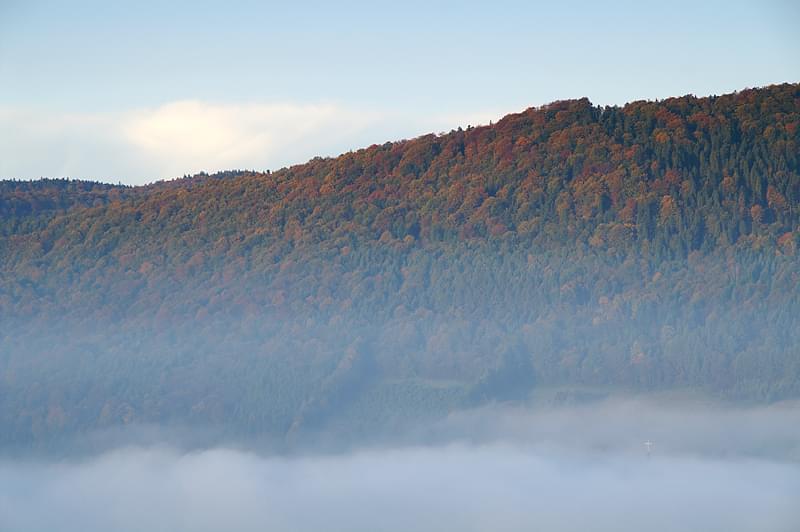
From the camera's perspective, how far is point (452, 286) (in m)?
151

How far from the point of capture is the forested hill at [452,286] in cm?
14088

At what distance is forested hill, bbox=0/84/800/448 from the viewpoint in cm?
14088

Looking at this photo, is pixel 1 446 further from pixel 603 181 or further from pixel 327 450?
pixel 603 181

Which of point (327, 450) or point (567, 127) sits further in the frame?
point (567, 127)

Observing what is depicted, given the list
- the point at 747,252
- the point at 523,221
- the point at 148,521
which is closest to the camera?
the point at 148,521

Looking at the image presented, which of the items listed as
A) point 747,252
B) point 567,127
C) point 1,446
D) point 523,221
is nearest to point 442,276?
point 523,221

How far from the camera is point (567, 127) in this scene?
15212 centimetres

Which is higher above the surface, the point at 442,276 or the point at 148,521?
the point at 442,276

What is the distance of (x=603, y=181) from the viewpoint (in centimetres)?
14988

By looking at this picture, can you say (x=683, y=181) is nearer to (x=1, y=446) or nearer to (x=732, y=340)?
(x=732, y=340)

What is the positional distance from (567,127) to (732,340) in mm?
29984

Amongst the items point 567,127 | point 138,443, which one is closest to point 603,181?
point 567,127

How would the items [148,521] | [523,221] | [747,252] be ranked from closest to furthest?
[148,521], [747,252], [523,221]

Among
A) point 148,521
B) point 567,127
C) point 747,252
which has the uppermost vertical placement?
point 567,127
